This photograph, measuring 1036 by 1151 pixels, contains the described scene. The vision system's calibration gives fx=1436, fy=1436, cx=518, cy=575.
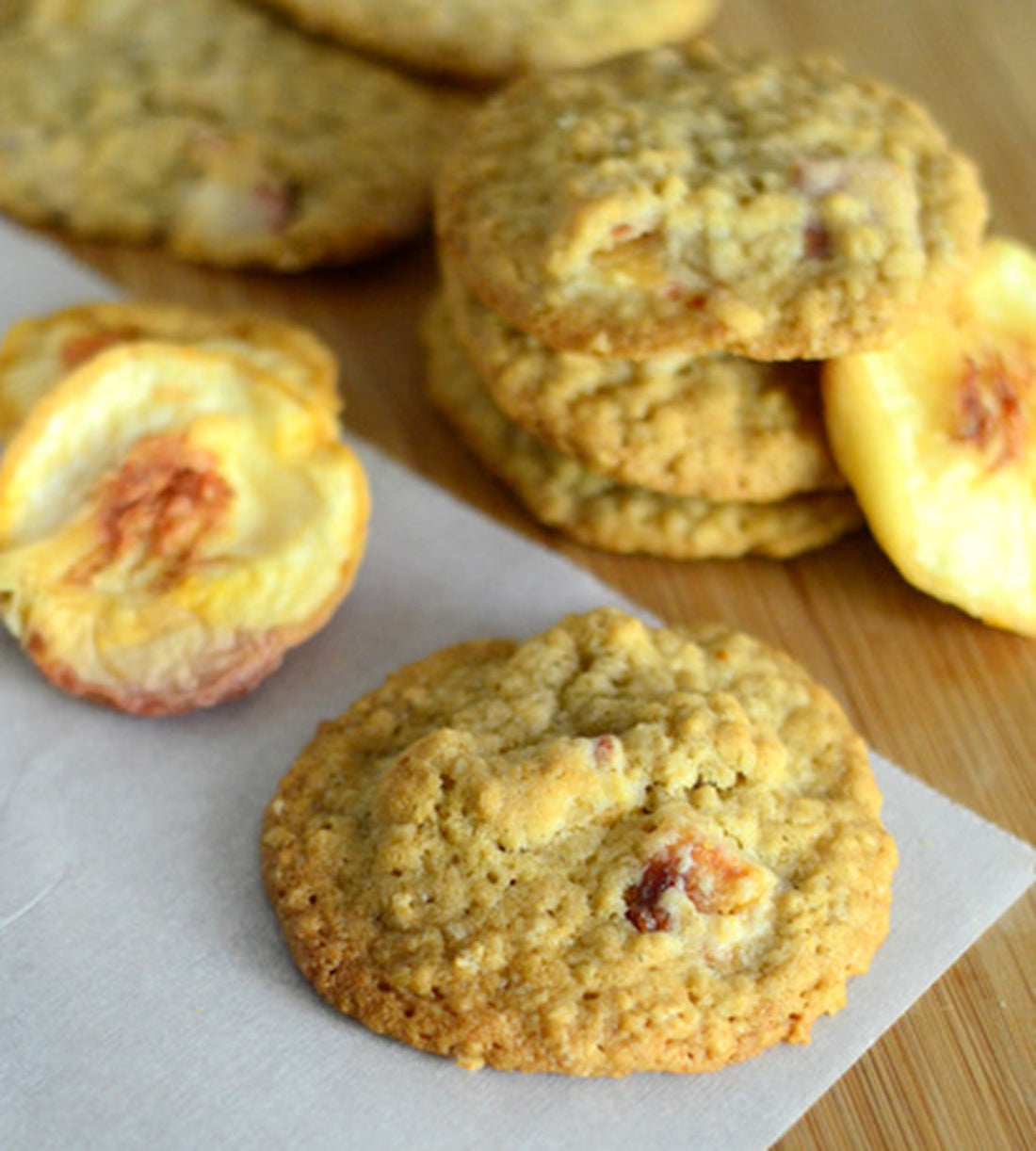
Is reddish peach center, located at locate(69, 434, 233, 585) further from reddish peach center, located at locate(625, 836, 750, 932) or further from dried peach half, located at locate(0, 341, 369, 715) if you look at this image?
reddish peach center, located at locate(625, 836, 750, 932)

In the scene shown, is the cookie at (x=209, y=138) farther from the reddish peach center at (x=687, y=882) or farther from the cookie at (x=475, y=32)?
the reddish peach center at (x=687, y=882)

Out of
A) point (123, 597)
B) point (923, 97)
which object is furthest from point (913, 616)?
point (923, 97)

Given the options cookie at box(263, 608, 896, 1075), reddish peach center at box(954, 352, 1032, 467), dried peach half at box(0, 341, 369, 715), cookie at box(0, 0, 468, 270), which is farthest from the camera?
cookie at box(0, 0, 468, 270)

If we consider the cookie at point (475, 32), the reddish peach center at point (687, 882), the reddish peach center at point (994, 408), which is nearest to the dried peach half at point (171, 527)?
the reddish peach center at point (687, 882)

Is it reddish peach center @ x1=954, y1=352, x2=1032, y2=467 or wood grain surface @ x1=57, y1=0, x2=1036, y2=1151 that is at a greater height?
reddish peach center @ x1=954, y1=352, x2=1032, y2=467

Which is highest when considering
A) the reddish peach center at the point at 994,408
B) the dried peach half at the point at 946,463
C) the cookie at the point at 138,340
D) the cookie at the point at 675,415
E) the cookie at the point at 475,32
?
the reddish peach center at the point at 994,408

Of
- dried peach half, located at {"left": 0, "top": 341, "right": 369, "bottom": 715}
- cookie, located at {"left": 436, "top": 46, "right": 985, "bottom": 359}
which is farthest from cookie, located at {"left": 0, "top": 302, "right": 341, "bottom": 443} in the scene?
cookie, located at {"left": 436, "top": 46, "right": 985, "bottom": 359}
